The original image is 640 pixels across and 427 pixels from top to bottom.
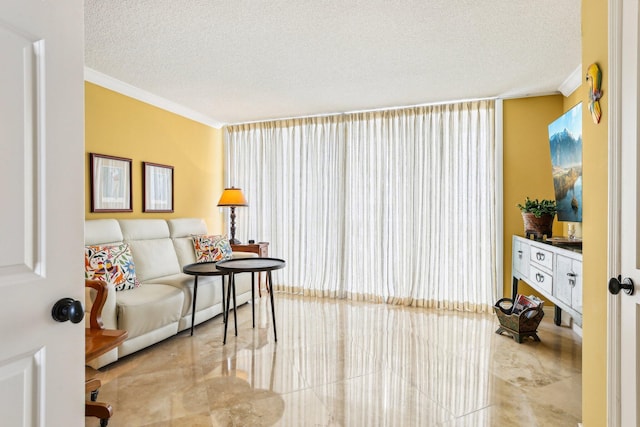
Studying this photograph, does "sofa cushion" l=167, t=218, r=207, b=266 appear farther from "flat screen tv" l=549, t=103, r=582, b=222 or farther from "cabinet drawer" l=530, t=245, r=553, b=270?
"flat screen tv" l=549, t=103, r=582, b=222

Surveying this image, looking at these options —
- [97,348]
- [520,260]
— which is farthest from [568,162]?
[97,348]

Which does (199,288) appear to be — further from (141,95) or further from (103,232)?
(141,95)

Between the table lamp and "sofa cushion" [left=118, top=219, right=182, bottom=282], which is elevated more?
the table lamp

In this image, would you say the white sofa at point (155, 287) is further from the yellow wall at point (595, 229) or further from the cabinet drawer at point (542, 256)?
the cabinet drawer at point (542, 256)

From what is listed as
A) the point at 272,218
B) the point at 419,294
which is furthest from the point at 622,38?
the point at 272,218

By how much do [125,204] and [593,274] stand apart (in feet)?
13.4

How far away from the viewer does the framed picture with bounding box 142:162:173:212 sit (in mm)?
4168

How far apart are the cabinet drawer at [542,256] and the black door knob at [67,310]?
297cm

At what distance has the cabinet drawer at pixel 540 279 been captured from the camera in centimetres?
274

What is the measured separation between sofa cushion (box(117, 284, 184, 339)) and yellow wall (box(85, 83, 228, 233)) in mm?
1059

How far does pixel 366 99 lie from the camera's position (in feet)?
14.1

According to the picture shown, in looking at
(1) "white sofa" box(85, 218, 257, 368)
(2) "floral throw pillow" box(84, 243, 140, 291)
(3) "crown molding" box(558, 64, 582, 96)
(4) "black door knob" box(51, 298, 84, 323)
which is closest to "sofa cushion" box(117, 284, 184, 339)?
(1) "white sofa" box(85, 218, 257, 368)

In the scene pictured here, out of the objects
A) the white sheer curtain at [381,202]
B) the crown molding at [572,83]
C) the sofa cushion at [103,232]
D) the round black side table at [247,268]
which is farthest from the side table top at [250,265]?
the crown molding at [572,83]

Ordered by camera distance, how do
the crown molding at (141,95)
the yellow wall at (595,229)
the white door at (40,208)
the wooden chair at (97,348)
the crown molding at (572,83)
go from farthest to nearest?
1. the crown molding at (141,95)
2. the crown molding at (572,83)
3. the wooden chair at (97,348)
4. the yellow wall at (595,229)
5. the white door at (40,208)
